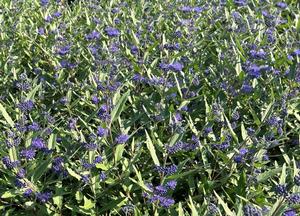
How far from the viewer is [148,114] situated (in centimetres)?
381

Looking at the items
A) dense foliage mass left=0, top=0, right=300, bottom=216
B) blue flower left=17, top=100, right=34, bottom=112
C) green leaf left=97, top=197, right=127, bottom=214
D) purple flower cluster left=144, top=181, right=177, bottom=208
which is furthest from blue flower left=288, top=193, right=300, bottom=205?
Answer: blue flower left=17, top=100, right=34, bottom=112

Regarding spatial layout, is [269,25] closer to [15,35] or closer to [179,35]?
[179,35]

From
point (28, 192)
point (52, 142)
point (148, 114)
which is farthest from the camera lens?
point (148, 114)

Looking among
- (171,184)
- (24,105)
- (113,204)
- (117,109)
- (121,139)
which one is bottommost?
(113,204)

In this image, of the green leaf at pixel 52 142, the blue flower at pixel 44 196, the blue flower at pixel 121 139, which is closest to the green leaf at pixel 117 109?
the blue flower at pixel 121 139

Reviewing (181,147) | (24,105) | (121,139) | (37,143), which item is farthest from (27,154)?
(181,147)

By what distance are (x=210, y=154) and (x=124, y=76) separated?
113 cm

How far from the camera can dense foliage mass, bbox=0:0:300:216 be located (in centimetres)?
319

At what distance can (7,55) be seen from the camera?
190 inches

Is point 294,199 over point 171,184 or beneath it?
over

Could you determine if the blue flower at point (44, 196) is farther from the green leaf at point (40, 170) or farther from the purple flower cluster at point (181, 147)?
the purple flower cluster at point (181, 147)

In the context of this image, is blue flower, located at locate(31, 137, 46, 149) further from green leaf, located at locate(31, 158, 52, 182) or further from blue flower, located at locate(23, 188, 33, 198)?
blue flower, located at locate(23, 188, 33, 198)

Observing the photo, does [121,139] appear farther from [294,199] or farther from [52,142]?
[294,199]

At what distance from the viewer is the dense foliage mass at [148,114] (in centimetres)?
319
